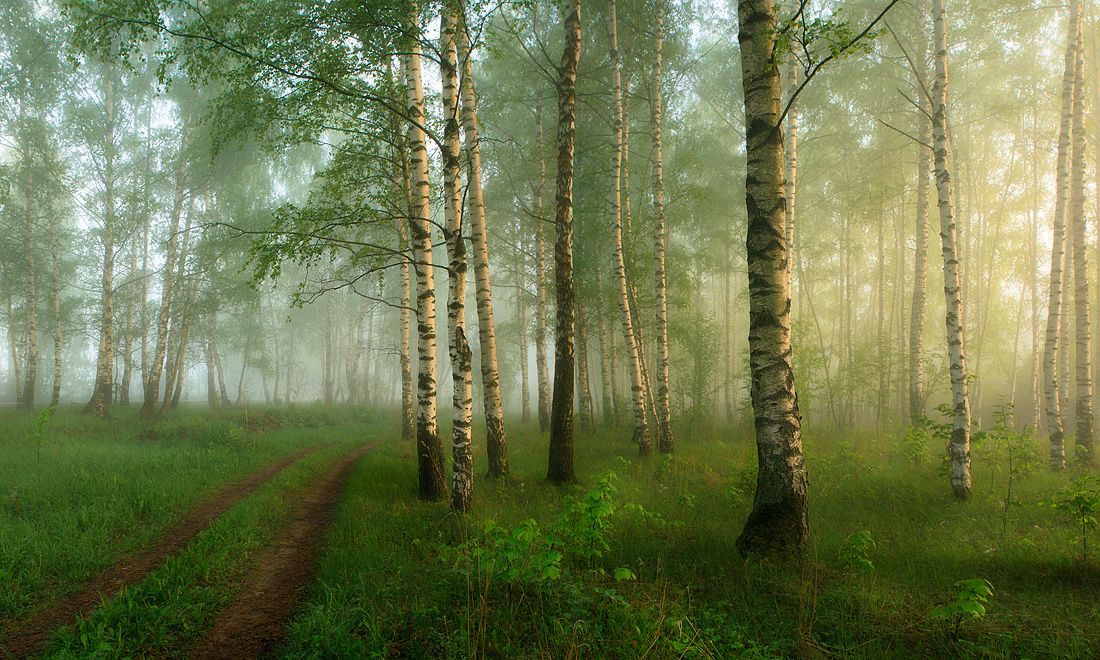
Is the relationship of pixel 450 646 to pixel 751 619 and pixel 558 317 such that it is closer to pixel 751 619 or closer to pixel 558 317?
pixel 751 619

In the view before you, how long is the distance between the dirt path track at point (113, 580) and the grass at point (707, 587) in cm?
194

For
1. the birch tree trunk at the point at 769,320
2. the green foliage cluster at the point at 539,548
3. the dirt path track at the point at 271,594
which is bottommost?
the dirt path track at the point at 271,594

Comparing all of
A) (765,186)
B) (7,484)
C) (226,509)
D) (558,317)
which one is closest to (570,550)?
(765,186)

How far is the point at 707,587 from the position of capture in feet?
15.5

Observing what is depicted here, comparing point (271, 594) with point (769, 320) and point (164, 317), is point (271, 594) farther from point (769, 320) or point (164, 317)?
point (164, 317)

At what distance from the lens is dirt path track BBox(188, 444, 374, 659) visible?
427cm

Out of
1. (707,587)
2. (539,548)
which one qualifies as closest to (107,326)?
(539,548)

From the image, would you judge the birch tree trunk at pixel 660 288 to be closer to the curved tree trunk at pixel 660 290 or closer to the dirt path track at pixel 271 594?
the curved tree trunk at pixel 660 290

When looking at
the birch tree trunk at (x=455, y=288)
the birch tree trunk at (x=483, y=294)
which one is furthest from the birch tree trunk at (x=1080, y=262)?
the birch tree trunk at (x=455, y=288)

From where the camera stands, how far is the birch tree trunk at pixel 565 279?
9.37 metres

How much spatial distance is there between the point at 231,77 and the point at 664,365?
1063cm

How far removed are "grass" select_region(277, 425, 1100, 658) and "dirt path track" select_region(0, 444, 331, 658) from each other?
6.36 feet

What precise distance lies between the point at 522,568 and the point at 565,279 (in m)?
5.89

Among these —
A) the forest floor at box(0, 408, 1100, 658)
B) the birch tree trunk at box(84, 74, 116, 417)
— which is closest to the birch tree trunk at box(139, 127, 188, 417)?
the birch tree trunk at box(84, 74, 116, 417)
